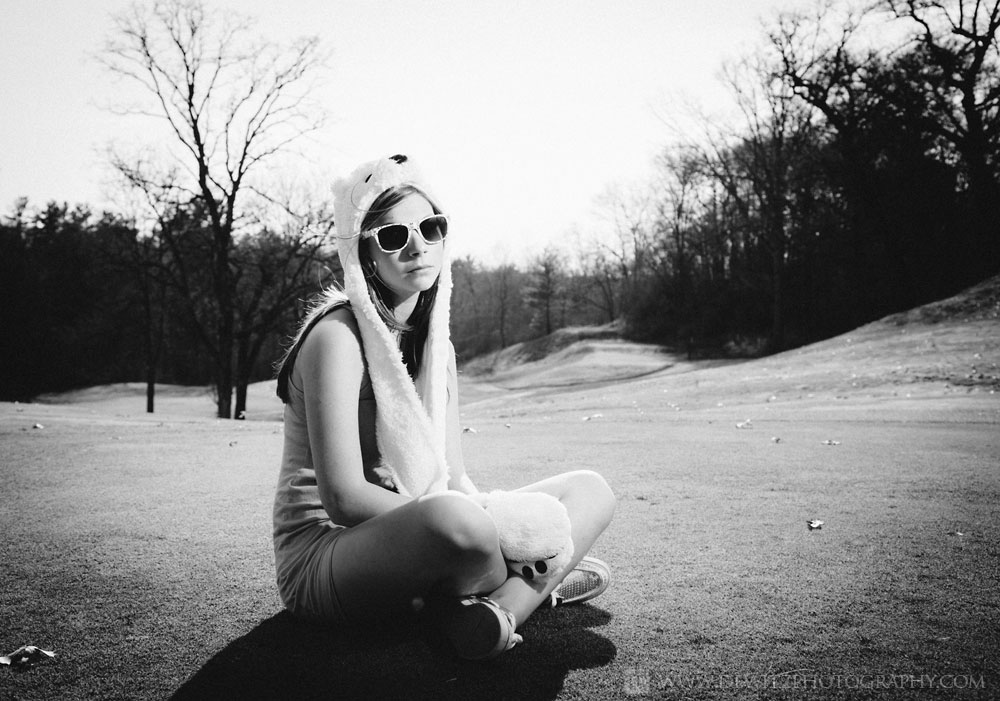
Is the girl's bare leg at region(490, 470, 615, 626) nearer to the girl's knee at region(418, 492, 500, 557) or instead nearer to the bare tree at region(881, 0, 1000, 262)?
the girl's knee at region(418, 492, 500, 557)

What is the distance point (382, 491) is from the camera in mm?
2084

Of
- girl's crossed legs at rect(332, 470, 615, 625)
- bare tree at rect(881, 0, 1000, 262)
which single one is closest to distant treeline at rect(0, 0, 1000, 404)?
bare tree at rect(881, 0, 1000, 262)

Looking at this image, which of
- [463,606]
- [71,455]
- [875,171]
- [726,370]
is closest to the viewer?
[463,606]

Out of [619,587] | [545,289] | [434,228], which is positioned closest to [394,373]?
[434,228]

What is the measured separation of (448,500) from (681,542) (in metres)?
1.95

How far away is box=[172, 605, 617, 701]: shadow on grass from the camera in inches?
74.0

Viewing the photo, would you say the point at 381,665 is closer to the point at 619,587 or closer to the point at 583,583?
the point at 583,583

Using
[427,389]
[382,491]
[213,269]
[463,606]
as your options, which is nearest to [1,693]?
[382,491]

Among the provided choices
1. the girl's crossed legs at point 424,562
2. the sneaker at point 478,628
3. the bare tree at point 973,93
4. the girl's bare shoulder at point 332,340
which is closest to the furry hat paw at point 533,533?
the girl's crossed legs at point 424,562

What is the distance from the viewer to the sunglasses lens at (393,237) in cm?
238

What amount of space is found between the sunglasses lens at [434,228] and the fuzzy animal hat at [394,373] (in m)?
0.08

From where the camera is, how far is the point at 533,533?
2.02 metres

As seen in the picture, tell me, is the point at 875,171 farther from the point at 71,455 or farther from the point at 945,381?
the point at 71,455

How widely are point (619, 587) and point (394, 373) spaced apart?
1359 millimetres
